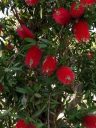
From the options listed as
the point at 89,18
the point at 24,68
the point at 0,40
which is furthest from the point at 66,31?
the point at 0,40

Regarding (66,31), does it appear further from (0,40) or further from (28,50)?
(0,40)

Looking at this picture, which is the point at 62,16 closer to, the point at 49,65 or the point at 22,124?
the point at 49,65

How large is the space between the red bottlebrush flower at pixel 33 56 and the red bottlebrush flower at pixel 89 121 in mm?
403

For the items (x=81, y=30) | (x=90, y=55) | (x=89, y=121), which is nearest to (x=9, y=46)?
(x=90, y=55)

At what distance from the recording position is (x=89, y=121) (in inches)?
77.4

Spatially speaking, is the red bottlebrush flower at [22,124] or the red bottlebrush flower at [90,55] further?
the red bottlebrush flower at [90,55]

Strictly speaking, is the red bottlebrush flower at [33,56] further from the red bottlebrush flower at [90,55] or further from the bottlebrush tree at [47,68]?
the red bottlebrush flower at [90,55]

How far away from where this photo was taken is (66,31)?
6.86 feet

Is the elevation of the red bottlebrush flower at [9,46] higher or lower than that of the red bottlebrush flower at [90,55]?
higher

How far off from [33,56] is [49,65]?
0.31ft

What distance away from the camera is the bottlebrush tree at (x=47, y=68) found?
1.92 meters

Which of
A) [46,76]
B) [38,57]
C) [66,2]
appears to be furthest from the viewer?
[66,2]

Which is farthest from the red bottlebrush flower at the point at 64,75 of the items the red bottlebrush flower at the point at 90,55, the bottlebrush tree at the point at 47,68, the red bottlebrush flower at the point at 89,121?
the red bottlebrush flower at the point at 90,55

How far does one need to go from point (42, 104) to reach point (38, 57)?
270mm
